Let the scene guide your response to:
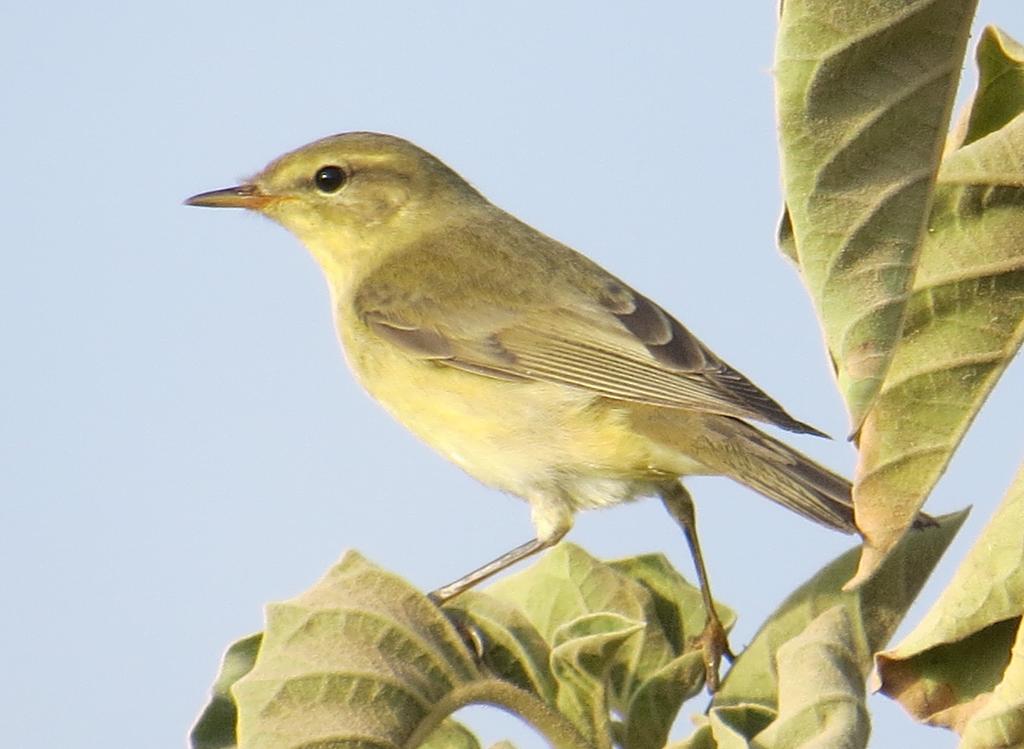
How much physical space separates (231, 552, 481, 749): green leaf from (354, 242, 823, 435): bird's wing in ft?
6.20

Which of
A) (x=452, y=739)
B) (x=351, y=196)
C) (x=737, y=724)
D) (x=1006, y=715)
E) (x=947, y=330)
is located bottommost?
(x=452, y=739)

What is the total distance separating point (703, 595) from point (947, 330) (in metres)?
1.28

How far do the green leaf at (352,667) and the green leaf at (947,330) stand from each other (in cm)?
81

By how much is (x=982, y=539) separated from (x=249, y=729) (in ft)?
3.45

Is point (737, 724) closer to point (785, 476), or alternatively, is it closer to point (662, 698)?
point (662, 698)

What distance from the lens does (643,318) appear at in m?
4.85

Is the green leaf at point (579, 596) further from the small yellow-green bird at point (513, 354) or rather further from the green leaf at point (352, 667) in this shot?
the small yellow-green bird at point (513, 354)

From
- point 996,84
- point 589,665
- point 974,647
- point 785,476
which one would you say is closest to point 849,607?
point 974,647

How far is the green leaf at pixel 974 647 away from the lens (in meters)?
1.84

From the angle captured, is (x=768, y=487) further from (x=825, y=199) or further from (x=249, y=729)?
(x=825, y=199)

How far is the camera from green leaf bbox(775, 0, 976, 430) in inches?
59.2

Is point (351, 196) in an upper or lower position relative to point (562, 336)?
upper

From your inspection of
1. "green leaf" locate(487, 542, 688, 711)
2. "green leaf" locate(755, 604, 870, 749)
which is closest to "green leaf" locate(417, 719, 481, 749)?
"green leaf" locate(487, 542, 688, 711)

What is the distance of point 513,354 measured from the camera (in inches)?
196
